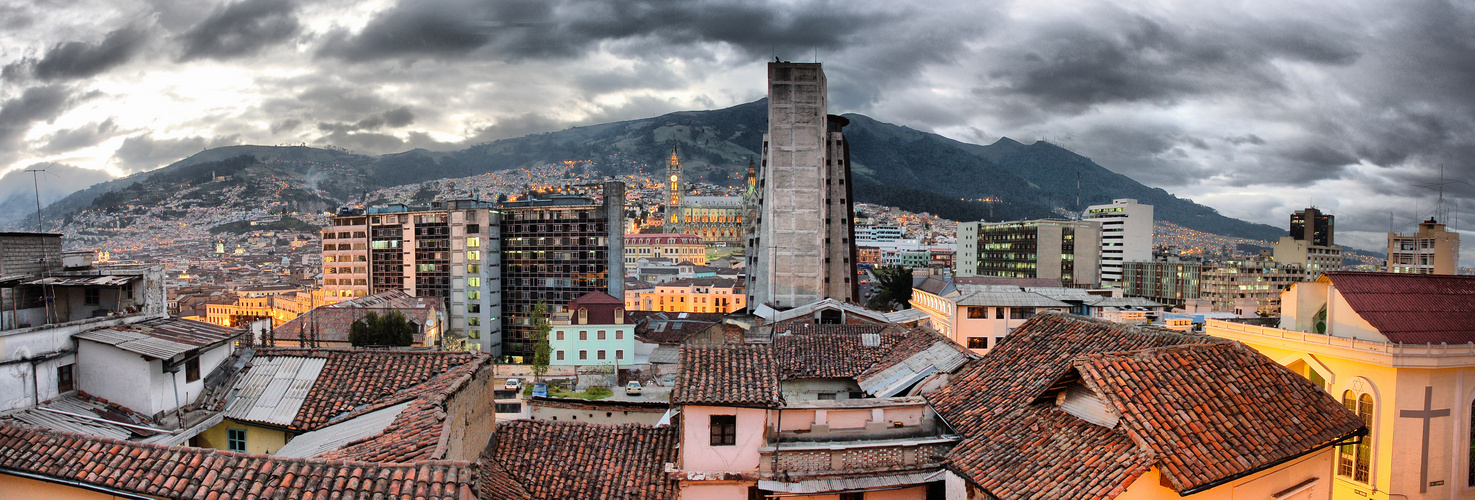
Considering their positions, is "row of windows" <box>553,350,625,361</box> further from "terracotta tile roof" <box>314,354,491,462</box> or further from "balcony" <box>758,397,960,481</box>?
"balcony" <box>758,397,960,481</box>

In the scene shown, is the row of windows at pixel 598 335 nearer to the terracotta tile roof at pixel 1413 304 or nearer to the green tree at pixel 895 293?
the green tree at pixel 895 293

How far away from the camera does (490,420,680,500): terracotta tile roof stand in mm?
10234

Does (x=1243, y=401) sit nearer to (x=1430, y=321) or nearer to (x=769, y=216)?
(x=1430, y=321)

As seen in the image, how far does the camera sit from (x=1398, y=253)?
72.8 m

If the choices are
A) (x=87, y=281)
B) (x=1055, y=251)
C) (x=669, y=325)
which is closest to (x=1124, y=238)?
(x=1055, y=251)

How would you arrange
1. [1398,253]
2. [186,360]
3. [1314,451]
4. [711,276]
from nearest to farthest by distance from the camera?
[1314,451], [186,360], [1398,253], [711,276]

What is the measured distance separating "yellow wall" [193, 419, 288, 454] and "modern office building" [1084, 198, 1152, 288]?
385 ft

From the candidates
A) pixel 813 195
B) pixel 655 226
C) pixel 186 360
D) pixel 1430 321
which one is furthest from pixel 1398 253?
pixel 655 226

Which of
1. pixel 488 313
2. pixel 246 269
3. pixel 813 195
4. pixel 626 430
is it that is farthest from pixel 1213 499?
pixel 246 269

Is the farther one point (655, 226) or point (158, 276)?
point (655, 226)

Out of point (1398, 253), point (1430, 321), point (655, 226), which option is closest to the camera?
point (1430, 321)

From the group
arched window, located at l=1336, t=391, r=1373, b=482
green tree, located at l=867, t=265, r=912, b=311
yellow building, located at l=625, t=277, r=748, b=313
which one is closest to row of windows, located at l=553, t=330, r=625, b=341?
green tree, located at l=867, t=265, r=912, b=311

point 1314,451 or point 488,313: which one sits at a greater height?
point 1314,451

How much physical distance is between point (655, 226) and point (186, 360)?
169 m
